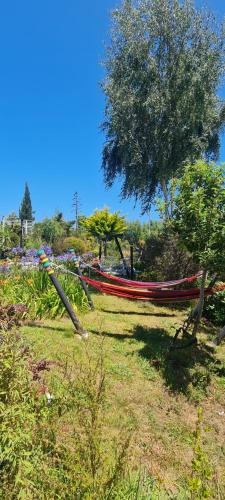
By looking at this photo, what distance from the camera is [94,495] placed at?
1546 mm

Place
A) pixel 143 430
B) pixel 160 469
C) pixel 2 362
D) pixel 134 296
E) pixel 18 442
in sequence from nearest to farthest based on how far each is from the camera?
pixel 18 442
pixel 2 362
pixel 160 469
pixel 143 430
pixel 134 296

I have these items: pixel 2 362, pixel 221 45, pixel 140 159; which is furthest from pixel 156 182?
pixel 2 362

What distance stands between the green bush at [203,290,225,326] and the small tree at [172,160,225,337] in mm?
2374

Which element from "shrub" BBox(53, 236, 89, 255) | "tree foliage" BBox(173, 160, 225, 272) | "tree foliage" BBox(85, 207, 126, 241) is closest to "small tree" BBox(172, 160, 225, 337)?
"tree foliage" BBox(173, 160, 225, 272)

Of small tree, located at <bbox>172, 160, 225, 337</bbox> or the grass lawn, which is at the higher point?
small tree, located at <bbox>172, 160, 225, 337</bbox>

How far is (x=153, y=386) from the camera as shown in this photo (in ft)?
13.8

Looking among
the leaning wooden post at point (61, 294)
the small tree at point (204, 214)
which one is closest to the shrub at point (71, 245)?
the leaning wooden post at point (61, 294)

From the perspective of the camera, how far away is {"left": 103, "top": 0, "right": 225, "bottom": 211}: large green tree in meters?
10.5

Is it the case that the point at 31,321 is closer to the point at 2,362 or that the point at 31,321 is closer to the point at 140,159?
the point at 2,362

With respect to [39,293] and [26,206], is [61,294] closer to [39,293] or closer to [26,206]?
[39,293]

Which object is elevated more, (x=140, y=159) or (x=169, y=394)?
(x=140, y=159)

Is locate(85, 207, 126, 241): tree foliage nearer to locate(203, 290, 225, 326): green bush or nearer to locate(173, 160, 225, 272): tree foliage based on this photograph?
locate(203, 290, 225, 326): green bush

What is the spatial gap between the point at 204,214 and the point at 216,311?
3.09 metres

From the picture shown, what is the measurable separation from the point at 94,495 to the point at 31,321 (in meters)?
4.19
